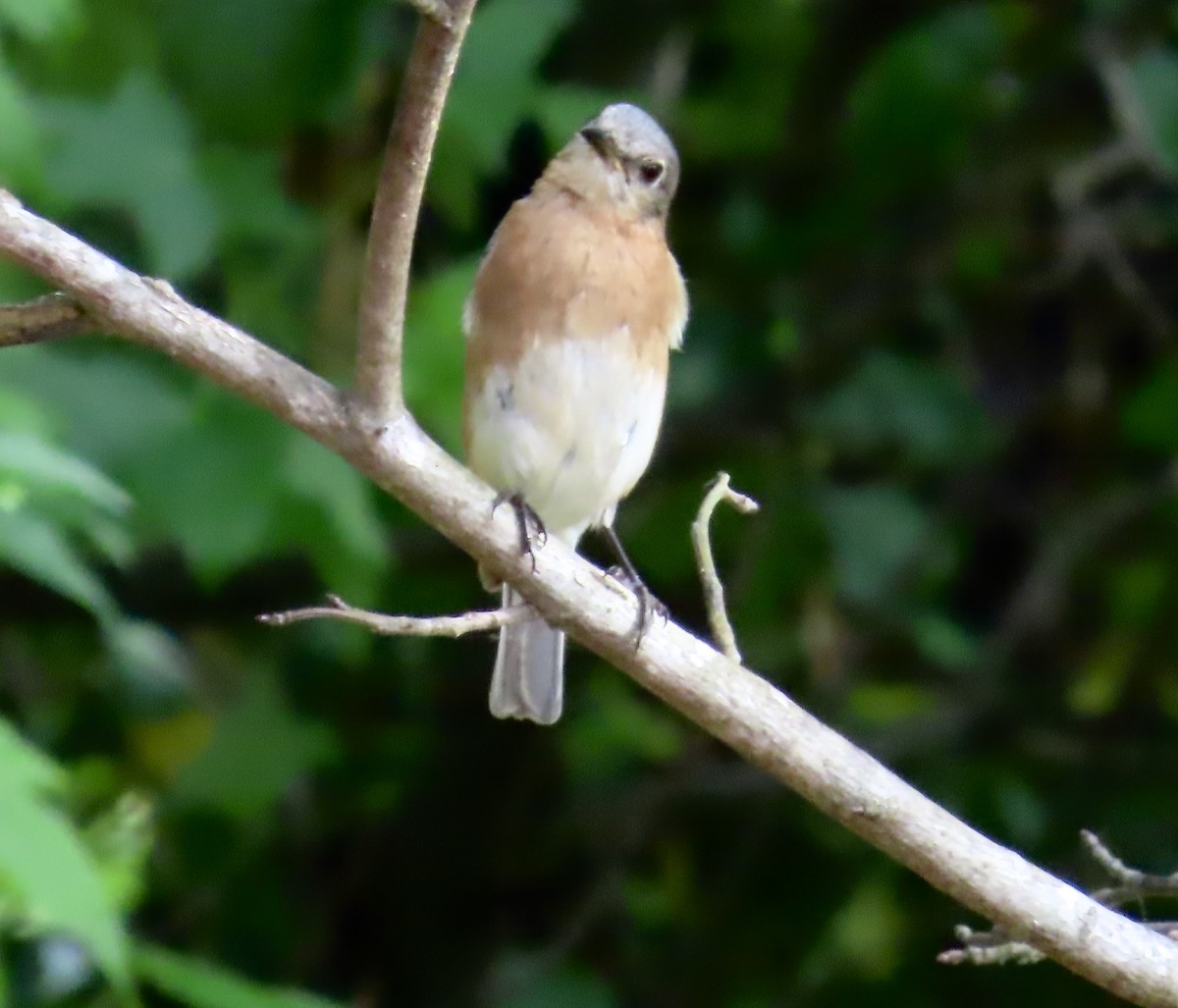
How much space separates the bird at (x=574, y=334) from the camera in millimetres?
4000

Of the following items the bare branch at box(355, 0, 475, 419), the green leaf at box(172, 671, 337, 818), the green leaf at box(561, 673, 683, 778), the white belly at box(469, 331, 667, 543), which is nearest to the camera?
the bare branch at box(355, 0, 475, 419)

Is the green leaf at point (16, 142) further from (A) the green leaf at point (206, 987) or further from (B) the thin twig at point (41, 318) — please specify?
(A) the green leaf at point (206, 987)

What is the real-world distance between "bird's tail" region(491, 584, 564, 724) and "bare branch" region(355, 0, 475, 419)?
180 centimetres

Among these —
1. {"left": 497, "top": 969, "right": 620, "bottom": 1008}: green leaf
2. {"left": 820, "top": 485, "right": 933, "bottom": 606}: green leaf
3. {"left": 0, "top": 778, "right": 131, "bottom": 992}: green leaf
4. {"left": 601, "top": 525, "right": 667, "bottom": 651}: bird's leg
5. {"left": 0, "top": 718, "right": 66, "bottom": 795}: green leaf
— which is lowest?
{"left": 497, "top": 969, "right": 620, "bottom": 1008}: green leaf

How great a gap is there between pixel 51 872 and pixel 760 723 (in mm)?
939

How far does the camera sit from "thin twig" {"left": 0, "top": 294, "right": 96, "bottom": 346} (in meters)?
2.36

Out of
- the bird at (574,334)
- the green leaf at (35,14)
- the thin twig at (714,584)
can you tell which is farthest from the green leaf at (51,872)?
the bird at (574,334)

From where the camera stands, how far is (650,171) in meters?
4.24

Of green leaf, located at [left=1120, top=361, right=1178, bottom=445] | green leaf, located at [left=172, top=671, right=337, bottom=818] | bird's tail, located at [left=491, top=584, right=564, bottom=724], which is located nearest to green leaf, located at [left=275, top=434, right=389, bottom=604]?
bird's tail, located at [left=491, top=584, right=564, bottom=724]

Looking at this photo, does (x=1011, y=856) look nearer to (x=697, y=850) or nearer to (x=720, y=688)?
(x=720, y=688)

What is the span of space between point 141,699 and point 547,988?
134cm

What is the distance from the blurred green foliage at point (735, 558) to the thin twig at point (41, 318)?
1.95 meters

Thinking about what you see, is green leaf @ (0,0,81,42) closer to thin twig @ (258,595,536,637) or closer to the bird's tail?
thin twig @ (258,595,536,637)

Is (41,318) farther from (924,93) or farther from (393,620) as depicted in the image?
(924,93)
